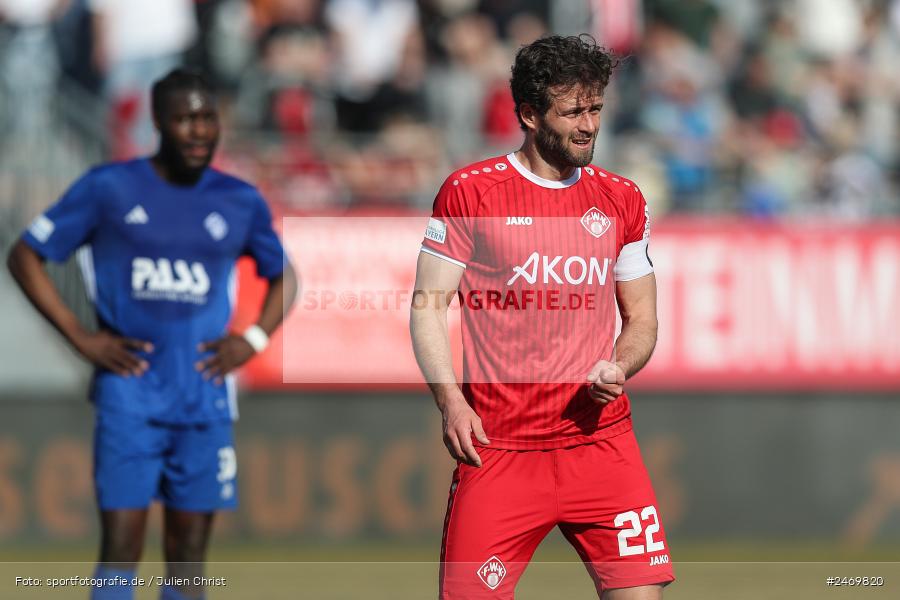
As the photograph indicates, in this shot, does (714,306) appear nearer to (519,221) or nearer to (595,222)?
(595,222)

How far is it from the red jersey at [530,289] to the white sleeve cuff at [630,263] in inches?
2.3

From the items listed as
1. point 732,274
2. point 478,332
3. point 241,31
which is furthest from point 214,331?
point 241,31

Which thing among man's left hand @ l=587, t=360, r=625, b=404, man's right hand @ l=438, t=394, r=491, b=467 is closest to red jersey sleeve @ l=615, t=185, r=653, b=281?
man's left hand @ l=587, t=360, r=625, b=404

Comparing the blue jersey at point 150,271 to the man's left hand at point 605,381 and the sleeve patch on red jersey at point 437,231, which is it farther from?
the man's left hand at point 605,381

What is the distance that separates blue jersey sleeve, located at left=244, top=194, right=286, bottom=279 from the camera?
7.58 meters

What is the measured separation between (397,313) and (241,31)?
3.77m

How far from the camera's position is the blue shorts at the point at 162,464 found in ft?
22.7

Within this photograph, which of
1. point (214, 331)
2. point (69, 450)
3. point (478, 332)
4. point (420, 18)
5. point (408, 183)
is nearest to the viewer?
point (478, 332)

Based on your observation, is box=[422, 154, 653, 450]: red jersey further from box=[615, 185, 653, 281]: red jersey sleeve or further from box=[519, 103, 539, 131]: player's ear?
box=[519, 103, 539, 131]: player's ear

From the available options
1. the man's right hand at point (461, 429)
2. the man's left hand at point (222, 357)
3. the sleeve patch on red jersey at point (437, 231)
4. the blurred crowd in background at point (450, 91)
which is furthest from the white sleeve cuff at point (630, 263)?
the blurred crowd in background at point (450, 91)

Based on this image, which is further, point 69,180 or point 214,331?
point 69,180

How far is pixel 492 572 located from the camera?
558 centimetres

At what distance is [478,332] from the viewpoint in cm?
577

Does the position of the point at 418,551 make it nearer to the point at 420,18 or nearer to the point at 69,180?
the point at 69,180
